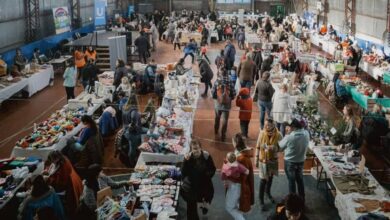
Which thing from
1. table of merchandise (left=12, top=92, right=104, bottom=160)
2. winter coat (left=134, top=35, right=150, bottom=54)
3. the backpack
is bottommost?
table of merchandise (left=12, top=92, right=104, bottom=160)

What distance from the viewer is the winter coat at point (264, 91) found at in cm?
921

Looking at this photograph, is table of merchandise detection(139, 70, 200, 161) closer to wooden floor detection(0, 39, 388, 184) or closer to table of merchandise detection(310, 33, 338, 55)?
wooden floor detection(0, 39, 388, 184)

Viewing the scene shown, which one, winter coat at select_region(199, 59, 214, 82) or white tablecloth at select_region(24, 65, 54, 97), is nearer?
winter coat at select_region(199, 59, 214, 82)

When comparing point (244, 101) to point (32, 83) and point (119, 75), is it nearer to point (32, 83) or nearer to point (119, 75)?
point (119, 75)

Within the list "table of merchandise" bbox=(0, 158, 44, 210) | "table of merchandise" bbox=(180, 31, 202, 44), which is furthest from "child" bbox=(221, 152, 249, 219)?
"table of merchandise" bbox=(180, 31, 202, 44)

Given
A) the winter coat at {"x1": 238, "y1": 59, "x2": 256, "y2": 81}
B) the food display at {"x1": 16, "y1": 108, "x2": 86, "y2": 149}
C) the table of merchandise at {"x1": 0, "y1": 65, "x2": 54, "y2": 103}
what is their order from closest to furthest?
1. the food display at {"x1": 16, "y1": 108, "x2": 86, "y2": 149}
2. the winter coat at {"x1": 238, "y1": 59, "x2": 256, "y2": 81}
3. the table of merchandise at {"x1": 0, "y1": 65, "x2": 54, "y2": 103}

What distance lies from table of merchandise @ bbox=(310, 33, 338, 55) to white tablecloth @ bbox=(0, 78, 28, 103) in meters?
11.2

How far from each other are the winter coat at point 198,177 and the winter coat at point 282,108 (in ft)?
10.8

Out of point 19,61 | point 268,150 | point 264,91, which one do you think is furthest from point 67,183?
point 19,61

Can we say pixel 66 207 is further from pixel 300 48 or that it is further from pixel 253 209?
pixel 300 48

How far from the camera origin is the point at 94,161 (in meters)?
7.36

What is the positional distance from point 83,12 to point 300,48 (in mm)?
12323

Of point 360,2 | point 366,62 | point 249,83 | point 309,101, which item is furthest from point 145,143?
point 360,2

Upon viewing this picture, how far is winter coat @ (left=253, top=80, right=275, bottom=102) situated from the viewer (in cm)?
921
